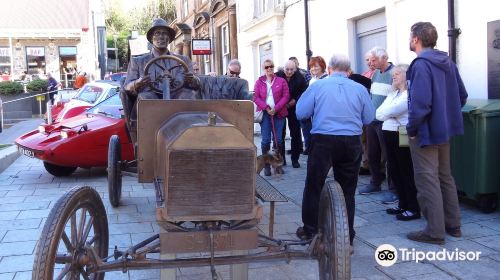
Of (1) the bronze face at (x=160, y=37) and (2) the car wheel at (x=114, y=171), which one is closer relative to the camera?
(1) the bronze face at (x=160, y=37)

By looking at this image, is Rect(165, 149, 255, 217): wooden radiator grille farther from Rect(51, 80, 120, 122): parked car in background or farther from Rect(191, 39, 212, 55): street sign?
Rect(191, 39, 212, 55): street sign

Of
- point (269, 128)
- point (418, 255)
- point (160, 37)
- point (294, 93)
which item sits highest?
point (160, 37)

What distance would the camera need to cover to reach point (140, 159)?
4027mm

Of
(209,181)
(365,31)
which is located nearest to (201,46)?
(365,31)

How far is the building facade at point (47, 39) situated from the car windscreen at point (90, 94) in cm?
2165

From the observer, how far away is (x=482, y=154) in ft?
17.3

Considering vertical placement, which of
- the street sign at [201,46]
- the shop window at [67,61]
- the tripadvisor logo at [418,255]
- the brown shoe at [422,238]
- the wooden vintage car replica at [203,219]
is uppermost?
the shop window at [67,61]

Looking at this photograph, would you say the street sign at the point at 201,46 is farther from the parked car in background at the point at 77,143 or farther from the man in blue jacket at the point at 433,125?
the man in blue jacket at the point at 433,125

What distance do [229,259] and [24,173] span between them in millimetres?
6833

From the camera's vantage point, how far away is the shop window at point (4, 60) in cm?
3228

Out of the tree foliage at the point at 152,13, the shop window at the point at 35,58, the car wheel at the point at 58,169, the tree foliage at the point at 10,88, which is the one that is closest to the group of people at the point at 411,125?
the car wheel at the point at 58,169

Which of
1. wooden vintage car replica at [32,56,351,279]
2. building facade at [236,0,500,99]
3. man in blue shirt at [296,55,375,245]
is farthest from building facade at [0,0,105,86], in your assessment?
wooden vintage car replica at [32,56,351,279]

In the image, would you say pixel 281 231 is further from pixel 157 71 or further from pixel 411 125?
pixel 157 71

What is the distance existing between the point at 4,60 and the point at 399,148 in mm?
31798
